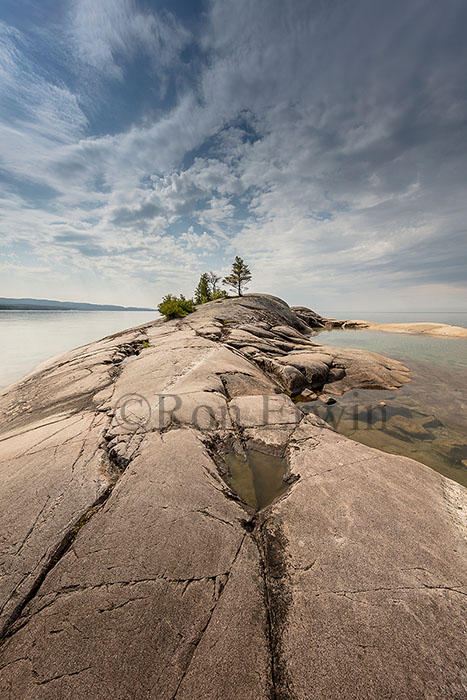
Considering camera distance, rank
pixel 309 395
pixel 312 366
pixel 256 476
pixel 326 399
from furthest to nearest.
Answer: pixel 312 366 → pixel 309 395 → pixel 326 399 → pixel 256 476

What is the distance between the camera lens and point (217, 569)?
2.80 meters

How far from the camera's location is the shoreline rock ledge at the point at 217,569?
6.79ft

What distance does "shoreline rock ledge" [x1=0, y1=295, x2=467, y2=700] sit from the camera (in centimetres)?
207

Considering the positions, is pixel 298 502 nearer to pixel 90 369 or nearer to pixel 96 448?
pixel 96 448

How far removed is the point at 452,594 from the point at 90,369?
10.8 metres

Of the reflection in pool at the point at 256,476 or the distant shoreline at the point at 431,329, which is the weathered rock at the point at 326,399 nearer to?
the reflection in pool at the point at 256,476

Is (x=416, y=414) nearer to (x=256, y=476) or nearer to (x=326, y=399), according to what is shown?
(x=326, y=399)

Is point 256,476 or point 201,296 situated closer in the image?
point 256,476

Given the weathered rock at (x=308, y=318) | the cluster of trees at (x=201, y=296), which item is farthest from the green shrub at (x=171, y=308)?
the weathered rock at (x=308, y=318)

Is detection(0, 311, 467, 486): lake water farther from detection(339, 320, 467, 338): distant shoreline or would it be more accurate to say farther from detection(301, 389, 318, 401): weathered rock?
detection(339, 320, 467, 338): distant shoreline

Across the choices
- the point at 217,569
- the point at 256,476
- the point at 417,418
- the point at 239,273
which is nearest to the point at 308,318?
the point at 239,273

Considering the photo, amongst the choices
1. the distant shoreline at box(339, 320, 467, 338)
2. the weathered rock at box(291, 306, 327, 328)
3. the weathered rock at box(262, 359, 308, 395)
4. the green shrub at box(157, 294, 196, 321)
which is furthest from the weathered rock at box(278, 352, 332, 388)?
the weathered rock at box(291, 306, 327, 328)

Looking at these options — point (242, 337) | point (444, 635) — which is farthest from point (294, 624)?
point (242, 337)

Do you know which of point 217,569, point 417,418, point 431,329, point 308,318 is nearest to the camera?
point 217,569
